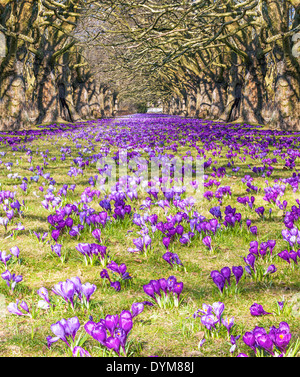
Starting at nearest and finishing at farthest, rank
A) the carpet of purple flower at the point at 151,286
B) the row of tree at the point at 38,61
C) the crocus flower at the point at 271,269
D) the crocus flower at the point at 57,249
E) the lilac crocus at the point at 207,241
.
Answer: the carpet of purple flower at the point at 151,286 < the crocus flower at the point at 271,269 < the crocus flower at the point at 57,249 < the lilac crocus at the point at 207,241 < the row of tree at the point at 38,61

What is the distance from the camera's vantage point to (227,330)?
1960 millimetres

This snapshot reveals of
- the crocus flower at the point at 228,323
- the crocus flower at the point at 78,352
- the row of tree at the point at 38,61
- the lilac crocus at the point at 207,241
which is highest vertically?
the row of tree at the point at 38,61

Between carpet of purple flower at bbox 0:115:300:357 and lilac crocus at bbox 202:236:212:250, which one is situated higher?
lilac crocus at bbox 202:236:212:250

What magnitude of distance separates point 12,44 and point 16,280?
20.8 metres

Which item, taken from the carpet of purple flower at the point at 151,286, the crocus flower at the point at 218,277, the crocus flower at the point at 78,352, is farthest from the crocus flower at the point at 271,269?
the crocus flower at the point at 78,352

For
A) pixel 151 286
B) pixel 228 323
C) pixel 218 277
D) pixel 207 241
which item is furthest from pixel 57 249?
pixel 228 323

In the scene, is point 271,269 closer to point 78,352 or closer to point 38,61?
point 78,352

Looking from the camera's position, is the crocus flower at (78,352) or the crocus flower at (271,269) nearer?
the crocus flower at (78,352)

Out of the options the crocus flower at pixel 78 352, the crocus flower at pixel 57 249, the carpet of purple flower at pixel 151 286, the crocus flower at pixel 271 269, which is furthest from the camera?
the crocus flower at pixel 57 249

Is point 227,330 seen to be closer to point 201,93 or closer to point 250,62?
point 250,62

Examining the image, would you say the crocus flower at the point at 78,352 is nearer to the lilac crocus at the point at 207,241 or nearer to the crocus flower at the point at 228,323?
the crocus flower at the point at 228,323

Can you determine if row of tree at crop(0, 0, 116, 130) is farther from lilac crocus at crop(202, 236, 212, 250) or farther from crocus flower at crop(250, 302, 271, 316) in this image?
crocus flower at crop(250, 302, 271, 316)

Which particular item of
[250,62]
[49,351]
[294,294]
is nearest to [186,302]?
[294,294]

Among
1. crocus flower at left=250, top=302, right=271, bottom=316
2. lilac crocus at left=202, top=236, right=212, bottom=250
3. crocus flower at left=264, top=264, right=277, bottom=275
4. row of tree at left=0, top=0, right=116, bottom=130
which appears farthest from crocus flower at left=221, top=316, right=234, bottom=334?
row of tree at left=0, top=0, right=116, bottom=130
